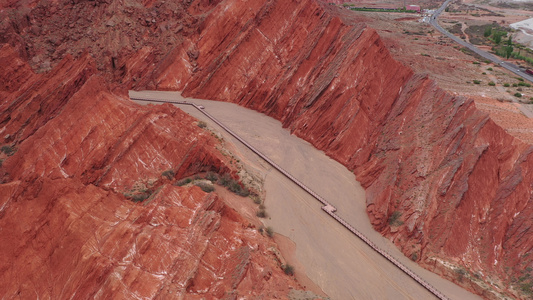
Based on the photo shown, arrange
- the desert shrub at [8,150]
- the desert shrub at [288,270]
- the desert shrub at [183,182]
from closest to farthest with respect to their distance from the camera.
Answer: the desert shrub at [288,270]
the desert shrub at [183,182]
the desert shrub at [8,150]

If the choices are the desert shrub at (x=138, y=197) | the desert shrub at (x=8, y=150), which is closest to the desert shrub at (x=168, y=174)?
the desert shrub at (x=138, y=197)

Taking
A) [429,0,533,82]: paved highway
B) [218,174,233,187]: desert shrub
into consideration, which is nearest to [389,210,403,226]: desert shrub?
[218,174,233,187]: desert shrub

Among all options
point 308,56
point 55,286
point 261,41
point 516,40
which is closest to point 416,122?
point 308,56

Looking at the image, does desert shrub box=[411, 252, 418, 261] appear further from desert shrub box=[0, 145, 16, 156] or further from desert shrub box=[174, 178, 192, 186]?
desert shrub box=[0, 145, 16, 156]

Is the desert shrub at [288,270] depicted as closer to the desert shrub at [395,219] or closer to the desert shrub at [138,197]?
the desert shrub at [395,219]

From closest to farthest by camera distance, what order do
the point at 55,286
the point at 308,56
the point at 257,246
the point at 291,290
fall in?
the point at 55,286
the point at 291,290
the point at 257,246
the point at 308,56

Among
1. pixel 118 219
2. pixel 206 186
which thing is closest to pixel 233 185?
pixel 206 186

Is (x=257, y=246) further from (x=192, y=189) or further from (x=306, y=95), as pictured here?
(x=306, y=95)

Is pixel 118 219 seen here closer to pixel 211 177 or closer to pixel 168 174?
pixel 168 174
